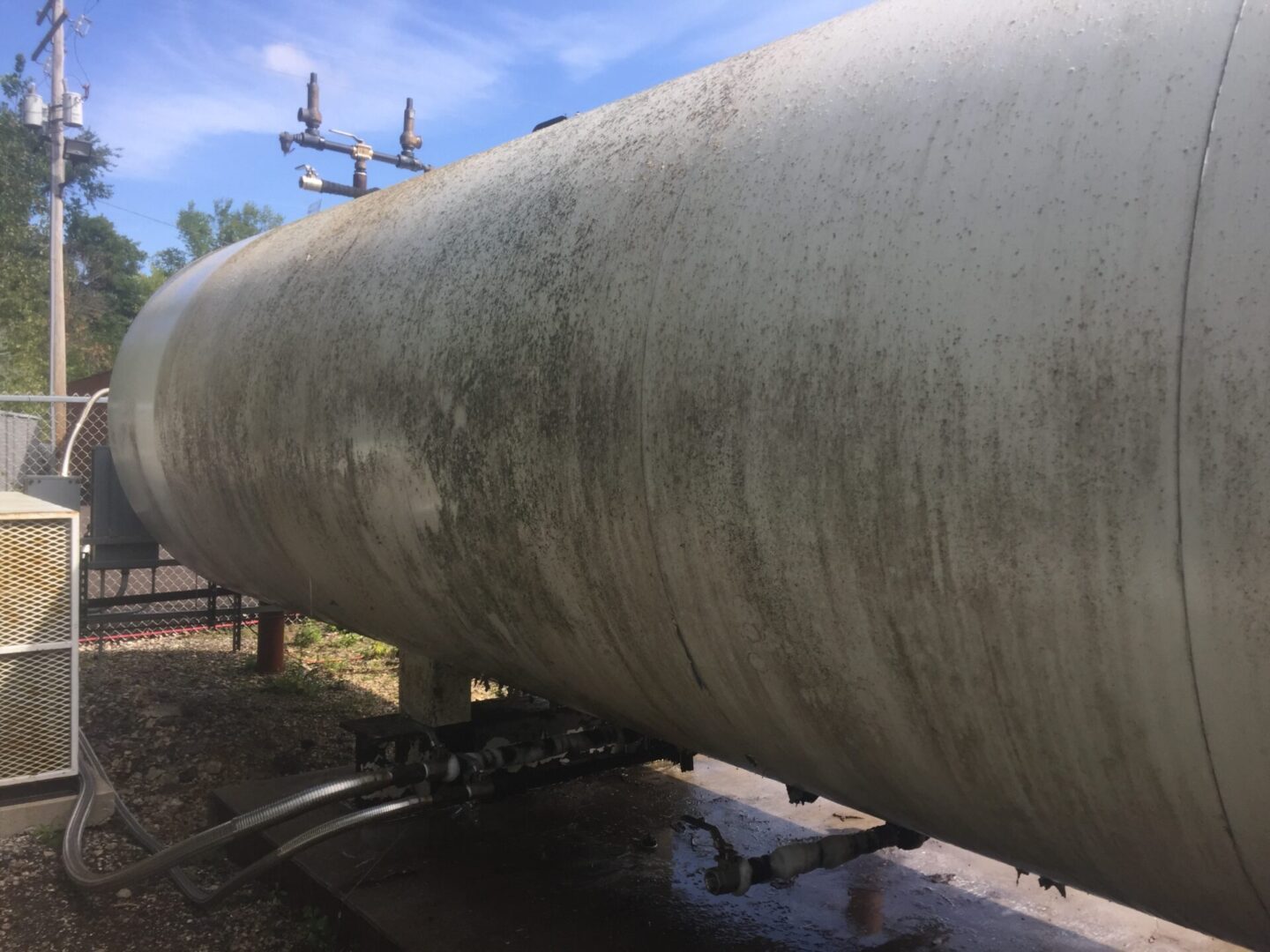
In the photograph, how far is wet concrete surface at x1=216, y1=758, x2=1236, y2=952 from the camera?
329cm

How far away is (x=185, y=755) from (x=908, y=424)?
202 inches

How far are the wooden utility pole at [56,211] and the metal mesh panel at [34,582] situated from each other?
12254mm

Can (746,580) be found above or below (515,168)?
below

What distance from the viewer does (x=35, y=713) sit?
431 centimetres

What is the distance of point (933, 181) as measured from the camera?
59.1 inches

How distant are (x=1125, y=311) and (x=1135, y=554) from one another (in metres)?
0.29

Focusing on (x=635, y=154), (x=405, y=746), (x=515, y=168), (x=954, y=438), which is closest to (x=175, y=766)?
(x=405, y=746)

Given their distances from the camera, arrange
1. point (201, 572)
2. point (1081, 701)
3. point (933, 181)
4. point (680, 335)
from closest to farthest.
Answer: point (1081, 701)
point (933, 181)
point (680, 335)
point (201, 572)

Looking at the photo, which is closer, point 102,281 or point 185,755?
point 185,755

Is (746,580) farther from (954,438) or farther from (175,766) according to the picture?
(175,766)

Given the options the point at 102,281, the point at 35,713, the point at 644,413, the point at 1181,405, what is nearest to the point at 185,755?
the point at 35,713

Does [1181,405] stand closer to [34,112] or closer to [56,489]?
[56,489]

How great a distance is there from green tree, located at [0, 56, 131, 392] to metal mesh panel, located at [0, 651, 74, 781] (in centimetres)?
1834

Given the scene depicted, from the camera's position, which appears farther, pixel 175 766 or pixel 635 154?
pixel 175 766
